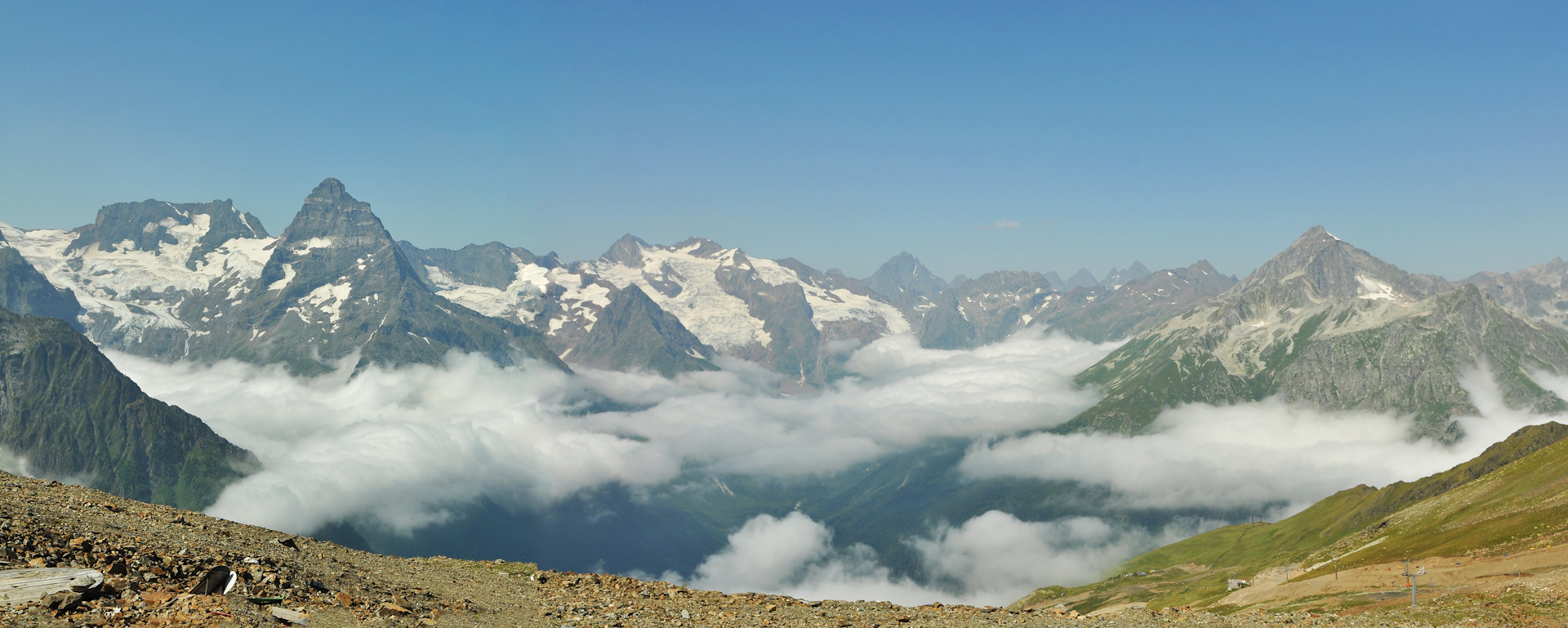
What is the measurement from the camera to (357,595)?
3359 cm

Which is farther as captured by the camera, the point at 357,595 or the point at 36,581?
the point at 357,595

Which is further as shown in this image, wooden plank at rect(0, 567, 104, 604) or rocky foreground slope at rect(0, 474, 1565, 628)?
rocky foreground slope at rect(0, 474, 1565, 628)

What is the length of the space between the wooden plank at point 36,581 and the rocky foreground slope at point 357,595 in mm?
742

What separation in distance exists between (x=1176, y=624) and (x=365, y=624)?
46.2 metres

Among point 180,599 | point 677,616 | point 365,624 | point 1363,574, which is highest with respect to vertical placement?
point 180,599

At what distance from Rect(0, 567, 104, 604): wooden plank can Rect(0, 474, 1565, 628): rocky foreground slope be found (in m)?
0.74

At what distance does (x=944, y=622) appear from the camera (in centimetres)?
4544

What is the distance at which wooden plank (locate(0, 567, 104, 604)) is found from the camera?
24875 mm

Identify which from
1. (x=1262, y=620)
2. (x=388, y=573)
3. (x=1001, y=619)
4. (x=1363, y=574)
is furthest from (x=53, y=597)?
(x=1363, y=574)

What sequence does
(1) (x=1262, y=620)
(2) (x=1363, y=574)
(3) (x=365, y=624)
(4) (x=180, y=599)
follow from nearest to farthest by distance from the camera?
(4) (x=180, y=599)
(3) (x=365, y=624)
(1) (x=1262, y=620)
(2) (x=1363, y=574)

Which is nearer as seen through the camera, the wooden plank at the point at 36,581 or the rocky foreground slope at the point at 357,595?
the wooden plank at the point at 36,581

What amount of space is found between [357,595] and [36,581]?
1085cm

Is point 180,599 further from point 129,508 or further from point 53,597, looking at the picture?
point 129,508

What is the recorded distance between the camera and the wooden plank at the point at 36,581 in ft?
81.6
